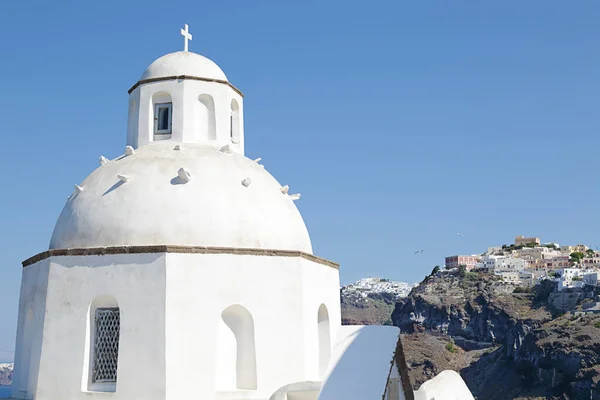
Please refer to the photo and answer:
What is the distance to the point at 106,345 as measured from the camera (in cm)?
1212

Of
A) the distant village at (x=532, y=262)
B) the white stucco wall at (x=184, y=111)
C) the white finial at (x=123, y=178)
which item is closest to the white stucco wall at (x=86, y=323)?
the white finial at (x=123, y=178)

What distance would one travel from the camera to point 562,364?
87312 mm

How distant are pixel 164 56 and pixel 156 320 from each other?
638 centimetres

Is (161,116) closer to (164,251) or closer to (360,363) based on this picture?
(164,251)

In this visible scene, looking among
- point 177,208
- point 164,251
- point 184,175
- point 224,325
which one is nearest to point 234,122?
point 184,175

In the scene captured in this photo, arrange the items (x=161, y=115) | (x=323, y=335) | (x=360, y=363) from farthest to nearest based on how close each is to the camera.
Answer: (x=161, y=115) → (x=323, y=335) → (x=360, y=363)

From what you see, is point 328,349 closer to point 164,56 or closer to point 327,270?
point 327,270

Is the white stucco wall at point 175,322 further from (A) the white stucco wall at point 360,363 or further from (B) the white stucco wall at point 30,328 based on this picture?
(A) the white stucco wall at point 360,363

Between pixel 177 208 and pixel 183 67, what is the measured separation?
12.6 ft

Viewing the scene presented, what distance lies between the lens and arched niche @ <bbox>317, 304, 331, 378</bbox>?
46.0 ft

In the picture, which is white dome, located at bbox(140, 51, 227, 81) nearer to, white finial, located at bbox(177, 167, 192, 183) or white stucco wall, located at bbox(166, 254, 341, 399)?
white finial, located at bbox(177, 167, 192, 183)

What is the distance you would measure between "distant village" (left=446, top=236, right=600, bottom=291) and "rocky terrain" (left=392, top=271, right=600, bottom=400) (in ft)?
18.1

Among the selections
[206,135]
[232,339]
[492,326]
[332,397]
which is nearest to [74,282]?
[232,339]

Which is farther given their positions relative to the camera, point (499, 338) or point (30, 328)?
point (499, 338)
